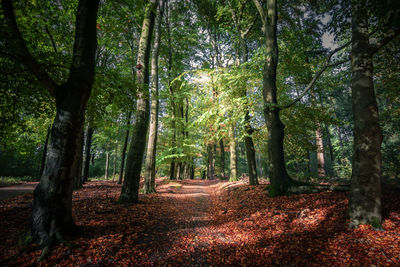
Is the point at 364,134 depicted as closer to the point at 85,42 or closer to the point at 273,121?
the point at 273,121

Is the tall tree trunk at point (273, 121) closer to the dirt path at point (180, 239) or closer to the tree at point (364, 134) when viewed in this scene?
the tree at point (364, 134)

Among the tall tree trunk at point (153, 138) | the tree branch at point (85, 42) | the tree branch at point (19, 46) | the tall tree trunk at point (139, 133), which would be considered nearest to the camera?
the tree branch at point (19, 46)

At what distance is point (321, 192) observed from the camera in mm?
6344

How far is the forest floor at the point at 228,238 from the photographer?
2.95 metres

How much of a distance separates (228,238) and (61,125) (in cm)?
475

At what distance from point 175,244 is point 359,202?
437 cm

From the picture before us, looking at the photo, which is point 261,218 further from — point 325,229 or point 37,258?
point 37,258

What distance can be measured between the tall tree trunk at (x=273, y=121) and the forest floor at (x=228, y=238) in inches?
45.8

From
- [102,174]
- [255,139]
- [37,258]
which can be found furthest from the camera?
[102,174]

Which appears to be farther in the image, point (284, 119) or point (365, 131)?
point (284, 119)

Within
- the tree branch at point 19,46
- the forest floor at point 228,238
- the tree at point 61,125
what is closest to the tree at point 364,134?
the forest floor at point 228,238

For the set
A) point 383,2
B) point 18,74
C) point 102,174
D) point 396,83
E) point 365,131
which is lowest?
point 102,174

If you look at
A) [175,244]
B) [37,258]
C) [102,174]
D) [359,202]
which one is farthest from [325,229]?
[102,174]

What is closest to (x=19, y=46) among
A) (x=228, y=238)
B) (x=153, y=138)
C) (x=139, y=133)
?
(x=139, y=133)
